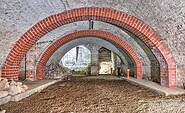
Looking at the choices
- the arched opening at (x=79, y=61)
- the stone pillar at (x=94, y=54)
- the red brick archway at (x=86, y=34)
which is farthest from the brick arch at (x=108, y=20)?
the arched opening at (x=79, y=61)

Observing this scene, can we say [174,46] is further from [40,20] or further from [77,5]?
[40,20]

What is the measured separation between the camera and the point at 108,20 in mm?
5559

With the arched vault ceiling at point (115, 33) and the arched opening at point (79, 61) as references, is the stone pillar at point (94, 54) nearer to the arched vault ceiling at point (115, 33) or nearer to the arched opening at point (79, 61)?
the arched opening at point (79, 61)

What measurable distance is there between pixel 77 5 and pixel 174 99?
3.46 m

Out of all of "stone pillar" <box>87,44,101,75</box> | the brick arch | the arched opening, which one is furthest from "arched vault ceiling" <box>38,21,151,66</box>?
the arched opening

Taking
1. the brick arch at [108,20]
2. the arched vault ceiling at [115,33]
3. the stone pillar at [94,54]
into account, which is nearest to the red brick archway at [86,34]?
the arched vault ceiling at [115,33]

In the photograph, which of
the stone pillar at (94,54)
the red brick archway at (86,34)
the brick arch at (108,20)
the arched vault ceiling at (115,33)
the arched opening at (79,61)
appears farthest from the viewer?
the arched opening at (79,61)

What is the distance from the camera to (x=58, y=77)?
9.64 m

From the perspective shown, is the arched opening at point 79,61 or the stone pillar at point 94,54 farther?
the arched opening at point 79,61

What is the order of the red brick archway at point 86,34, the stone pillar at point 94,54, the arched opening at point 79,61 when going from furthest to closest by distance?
the arched opening at point 79,61 → the stone pillar at point 94,54 → the red brick archway at point 86,34

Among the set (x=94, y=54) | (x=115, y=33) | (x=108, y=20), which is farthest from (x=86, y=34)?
(x=94, y=54)

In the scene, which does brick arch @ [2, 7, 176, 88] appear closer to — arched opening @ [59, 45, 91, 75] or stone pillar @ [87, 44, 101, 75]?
stone pillar @ [87, 44, 101, 75]

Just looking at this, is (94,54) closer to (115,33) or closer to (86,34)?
(86,34)

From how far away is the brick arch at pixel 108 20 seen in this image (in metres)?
5.21
